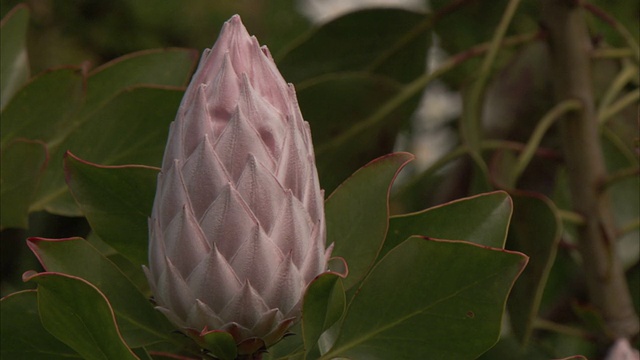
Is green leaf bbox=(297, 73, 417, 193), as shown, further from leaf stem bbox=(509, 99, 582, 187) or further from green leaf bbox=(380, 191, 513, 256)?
green leaf bbox=(380, 191, 513, 256)

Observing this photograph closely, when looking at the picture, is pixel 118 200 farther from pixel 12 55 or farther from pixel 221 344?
pixel 12 55

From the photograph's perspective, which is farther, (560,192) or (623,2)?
(623,2)

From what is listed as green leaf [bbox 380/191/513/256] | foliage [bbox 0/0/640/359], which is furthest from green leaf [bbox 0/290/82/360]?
green leaf [bbox 380/191/513/256]

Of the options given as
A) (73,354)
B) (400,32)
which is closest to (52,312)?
(73,354)

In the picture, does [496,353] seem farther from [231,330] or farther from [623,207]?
[231,330]

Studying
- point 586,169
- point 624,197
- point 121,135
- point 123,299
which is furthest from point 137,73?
point 624,197
